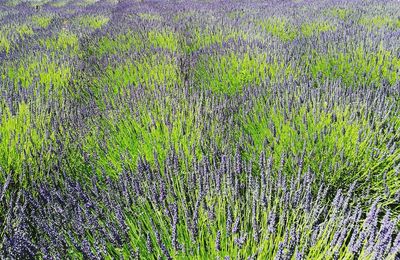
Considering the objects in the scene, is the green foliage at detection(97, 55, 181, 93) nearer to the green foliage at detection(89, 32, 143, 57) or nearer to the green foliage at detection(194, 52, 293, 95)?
the green foliage at detection(194, 52, 293, 95)

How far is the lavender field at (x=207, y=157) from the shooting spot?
1.18 meters

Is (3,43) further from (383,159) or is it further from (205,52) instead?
(383,159)

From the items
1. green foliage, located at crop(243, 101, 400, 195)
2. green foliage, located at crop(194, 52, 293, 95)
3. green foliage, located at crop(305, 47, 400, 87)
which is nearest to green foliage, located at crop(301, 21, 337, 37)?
green foliage, located at crop(305, 47, 400, 87)

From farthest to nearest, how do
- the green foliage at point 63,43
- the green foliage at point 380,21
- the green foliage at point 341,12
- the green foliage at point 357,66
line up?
the green foliage at point 341,12 < the green foliage at point 380,21 < the green foliage at point 63,43 < the green foliage at point 357,66

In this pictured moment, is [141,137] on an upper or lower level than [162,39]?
lower

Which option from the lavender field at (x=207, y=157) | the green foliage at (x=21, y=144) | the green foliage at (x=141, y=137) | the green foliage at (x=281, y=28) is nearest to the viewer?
the lavender field at (x=207, y=157)

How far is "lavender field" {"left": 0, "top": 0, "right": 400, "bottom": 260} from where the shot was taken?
118cm

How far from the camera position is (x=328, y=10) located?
8.30 m

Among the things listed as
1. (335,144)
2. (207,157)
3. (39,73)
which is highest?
(39,73)

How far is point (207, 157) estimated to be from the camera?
1.68 meters

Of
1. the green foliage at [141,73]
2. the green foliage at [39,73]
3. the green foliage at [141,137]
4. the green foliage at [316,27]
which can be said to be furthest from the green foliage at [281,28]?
the green foliage at [141,137]

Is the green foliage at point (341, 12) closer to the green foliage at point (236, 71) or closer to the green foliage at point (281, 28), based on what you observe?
the green foliage at point (281, 28)

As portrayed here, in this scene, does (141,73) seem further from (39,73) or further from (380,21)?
(380,21)

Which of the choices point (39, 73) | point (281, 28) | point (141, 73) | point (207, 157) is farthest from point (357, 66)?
point (39, 73)
